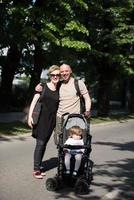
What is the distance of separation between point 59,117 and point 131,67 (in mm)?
22653

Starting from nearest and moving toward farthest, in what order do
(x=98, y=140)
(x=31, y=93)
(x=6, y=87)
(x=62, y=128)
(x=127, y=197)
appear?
(x=127, y=197) < (x=62, y=128) < (x=98, y=140) < (x=31, y=93) < (x=6, y=87)

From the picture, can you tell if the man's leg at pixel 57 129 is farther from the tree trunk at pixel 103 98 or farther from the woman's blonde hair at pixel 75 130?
the tree trunk at pixel 103 98

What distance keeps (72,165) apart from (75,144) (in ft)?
1.19

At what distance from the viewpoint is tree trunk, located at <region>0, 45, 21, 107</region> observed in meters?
28.6

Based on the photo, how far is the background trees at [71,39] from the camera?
21.7 meters

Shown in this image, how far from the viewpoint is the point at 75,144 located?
10.2 metres

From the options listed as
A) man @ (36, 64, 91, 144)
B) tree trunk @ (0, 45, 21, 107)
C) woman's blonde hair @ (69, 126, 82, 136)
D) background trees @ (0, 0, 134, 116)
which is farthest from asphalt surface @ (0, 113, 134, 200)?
tree trunk @ (0, 45, 21, 107)

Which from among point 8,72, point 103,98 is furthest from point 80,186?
point 103,98

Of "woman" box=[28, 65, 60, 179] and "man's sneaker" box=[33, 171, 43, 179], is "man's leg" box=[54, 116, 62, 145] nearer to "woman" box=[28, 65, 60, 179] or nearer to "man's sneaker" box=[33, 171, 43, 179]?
"woman" box=[28, 65, 60, 179]

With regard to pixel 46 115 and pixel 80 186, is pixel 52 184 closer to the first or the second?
pixel 80 186

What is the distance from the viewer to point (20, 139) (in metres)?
18.4

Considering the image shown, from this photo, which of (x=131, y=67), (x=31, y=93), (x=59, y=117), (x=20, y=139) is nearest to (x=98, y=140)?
(x=20, y=139)

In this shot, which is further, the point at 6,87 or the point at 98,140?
the point at 6,87

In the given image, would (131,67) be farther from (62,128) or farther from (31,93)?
(62,128)
